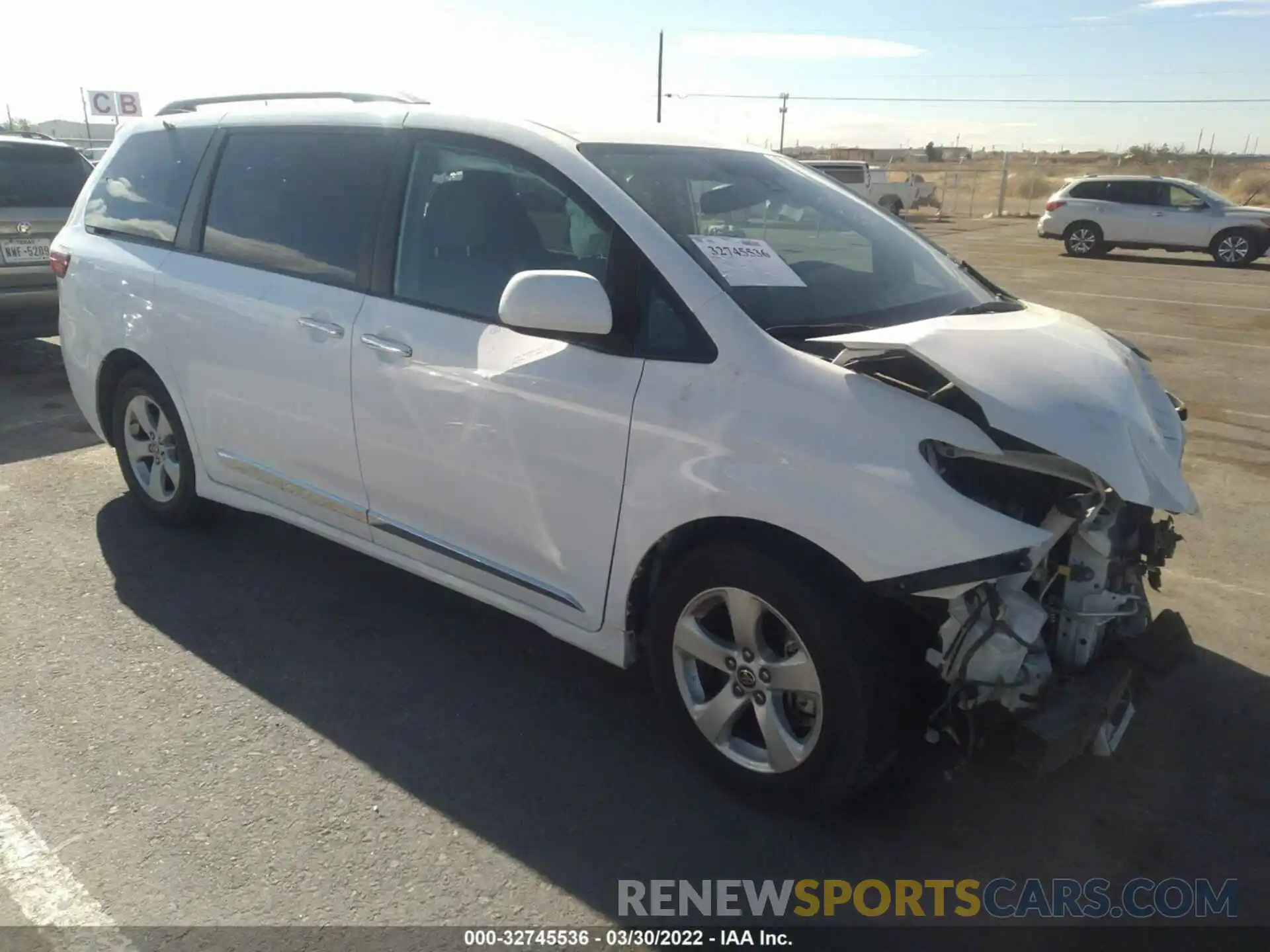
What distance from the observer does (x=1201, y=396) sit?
25.8ft

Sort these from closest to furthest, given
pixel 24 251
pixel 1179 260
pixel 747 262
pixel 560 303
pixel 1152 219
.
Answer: pixel 560 303, pixel 747 262, pixel 24 251, pixel 1152 219, pixel 1179 260

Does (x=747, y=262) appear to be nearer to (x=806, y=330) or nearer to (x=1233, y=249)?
(x=806, y=330)

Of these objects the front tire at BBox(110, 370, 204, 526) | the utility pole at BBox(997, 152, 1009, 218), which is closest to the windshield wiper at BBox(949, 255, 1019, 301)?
the front tire at BBox(110, 370, 204, 526)

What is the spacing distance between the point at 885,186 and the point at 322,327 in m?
31.1

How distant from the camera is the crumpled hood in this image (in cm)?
243

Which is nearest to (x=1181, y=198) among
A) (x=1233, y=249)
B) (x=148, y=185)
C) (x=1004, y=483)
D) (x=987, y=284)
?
(x=1233, y=249)

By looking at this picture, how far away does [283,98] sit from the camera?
4.48m

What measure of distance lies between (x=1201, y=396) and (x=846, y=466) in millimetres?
6660

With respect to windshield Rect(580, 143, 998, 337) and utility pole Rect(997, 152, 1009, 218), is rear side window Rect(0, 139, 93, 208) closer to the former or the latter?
windshield Rect(580, 143, 998, 337)

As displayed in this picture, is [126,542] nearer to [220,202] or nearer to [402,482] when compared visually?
[220,202]

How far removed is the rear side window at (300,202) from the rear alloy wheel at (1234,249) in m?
19.7

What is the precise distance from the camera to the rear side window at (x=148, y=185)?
14.6 ft

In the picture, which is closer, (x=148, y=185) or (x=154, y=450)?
(x=148, y=185)

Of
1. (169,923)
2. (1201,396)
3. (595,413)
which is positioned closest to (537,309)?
(595,413)
